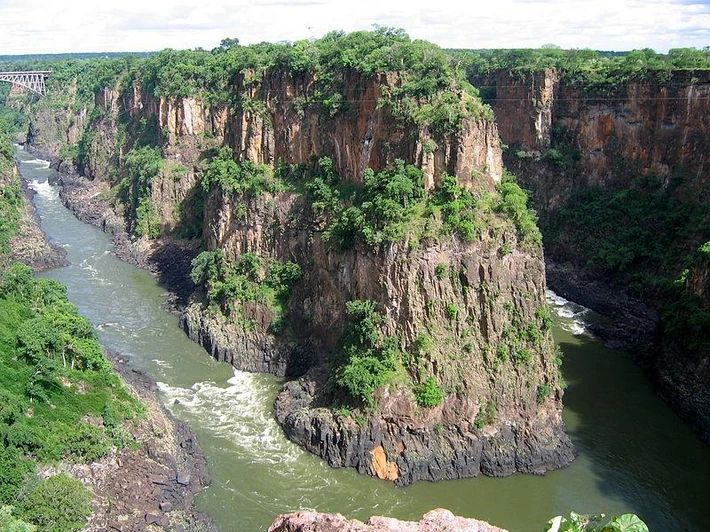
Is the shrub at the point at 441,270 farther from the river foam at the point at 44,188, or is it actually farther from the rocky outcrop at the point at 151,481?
the river foam at the point at 44,188

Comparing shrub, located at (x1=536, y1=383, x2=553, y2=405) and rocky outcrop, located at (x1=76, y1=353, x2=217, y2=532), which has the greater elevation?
shrub, located at (x1=536, y1=383, x2=553, y2=405)

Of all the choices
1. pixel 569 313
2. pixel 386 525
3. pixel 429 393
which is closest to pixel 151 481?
pixel 429 393

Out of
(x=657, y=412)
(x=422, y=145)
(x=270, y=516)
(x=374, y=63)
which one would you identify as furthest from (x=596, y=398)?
(x=374, y=63)

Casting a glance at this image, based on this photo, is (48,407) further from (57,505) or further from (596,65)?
(596,65)

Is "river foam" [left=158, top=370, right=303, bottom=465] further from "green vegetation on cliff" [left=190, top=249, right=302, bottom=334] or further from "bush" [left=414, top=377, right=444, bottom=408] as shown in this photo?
"bush" [left=414, top=377, right=444, bottom=408]

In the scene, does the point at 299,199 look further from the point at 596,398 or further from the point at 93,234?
the point at 93,234

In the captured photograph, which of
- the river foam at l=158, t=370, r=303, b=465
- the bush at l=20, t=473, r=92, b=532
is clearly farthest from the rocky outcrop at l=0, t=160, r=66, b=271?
the bush at l=20, t=473, r=92, b=532
